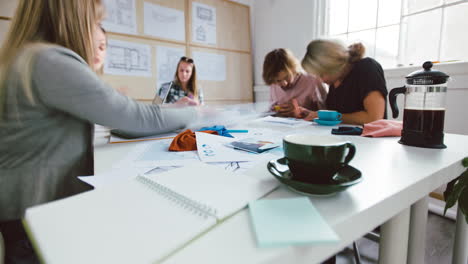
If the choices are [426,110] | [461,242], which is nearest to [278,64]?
[426,110]

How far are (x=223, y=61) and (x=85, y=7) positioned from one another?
8.53ft

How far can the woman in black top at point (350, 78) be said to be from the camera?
143 cm

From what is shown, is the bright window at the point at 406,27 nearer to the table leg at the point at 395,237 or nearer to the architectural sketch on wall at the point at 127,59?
the table leg at the point at 395,237

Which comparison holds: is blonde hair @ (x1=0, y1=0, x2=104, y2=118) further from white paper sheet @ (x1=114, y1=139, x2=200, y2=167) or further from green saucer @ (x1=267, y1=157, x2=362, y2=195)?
green saucer @ (x1=267, y1=157, x2=362, y2=195)

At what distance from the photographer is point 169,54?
2.78 metres

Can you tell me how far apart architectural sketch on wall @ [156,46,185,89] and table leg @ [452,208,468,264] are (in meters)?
2.62

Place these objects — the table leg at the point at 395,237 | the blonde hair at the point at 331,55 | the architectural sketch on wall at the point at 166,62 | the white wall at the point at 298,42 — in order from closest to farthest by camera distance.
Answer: the table leg at the point at 395,237
the blonde hair at the point at 331,55
the white wall at the point at 298,42
the architectural sketch on wall at the point at 166,62

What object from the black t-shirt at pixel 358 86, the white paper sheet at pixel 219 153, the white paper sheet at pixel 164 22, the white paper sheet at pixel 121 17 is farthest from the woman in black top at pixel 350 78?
the white paper sheet at pixel 121 17

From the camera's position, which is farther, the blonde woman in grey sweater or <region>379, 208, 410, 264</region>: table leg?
the blonde woman in grey sweater

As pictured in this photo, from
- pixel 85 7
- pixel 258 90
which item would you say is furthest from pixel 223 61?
pixel 85 7

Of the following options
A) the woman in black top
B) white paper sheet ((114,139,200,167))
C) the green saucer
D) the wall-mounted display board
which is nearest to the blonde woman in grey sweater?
white paper sheet ((114,139,200,167))

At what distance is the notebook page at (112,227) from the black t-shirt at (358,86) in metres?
1.46

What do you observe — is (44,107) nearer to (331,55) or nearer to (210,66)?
(331,55)

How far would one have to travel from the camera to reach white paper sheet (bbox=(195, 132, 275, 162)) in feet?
1.92
